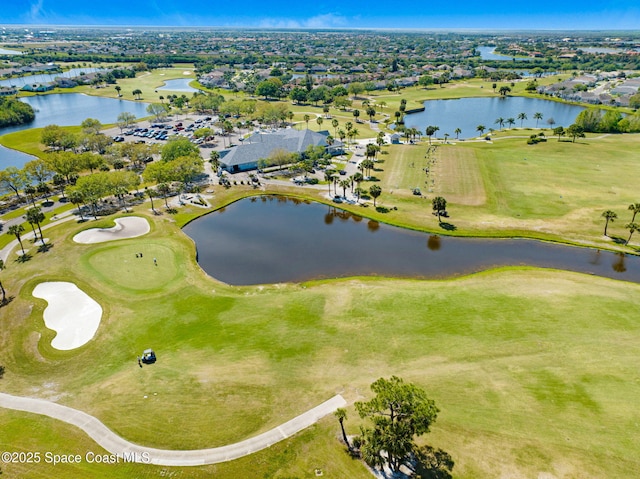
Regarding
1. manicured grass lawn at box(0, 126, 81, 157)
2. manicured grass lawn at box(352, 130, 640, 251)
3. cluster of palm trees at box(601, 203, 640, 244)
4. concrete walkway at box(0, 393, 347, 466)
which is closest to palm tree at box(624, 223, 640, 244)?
cluster of palm trees at box(601, 203, 640, 244)

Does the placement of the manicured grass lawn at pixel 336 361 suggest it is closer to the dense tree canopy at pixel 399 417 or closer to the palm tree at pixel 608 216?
the dense tree canopy at pixel 399 417

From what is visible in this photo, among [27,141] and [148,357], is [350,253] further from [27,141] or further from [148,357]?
[27,141]

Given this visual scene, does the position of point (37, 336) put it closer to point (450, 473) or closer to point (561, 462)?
point (450, 473)

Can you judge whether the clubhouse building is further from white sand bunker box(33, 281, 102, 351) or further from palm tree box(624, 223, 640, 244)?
palm tree box(624, 223, 640, 244)

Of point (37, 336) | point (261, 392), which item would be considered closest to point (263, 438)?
point (261, 392)

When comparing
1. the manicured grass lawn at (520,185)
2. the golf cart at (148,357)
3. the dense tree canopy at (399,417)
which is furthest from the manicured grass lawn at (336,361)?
the manicured grass lawn at (520,185)
